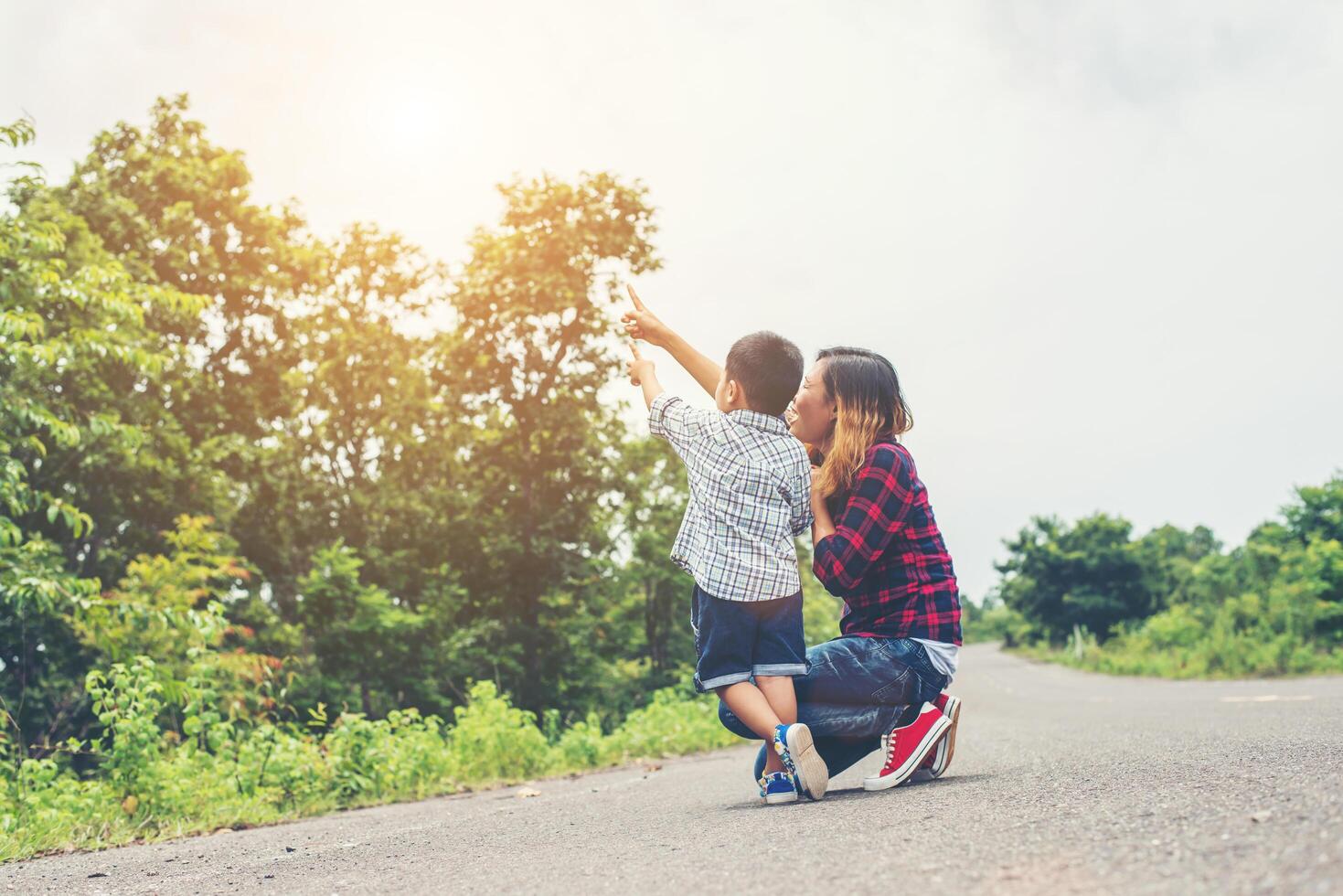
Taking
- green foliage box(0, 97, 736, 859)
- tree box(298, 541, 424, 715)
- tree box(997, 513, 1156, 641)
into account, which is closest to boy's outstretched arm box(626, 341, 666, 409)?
green foliage box(0, 97, 736, 859)

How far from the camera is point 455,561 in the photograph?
2147cm

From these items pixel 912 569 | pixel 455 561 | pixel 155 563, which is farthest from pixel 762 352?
pixel 455 561

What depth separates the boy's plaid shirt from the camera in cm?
355

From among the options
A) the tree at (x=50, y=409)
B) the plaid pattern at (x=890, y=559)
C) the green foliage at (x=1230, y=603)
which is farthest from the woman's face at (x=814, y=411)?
the green foliage at (x=1230, y=603)

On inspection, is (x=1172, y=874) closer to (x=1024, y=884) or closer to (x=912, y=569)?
(x=1024, y=884)

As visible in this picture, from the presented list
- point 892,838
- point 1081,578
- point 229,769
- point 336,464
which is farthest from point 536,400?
point 1081,578

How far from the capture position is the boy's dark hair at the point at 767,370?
3.81 meters

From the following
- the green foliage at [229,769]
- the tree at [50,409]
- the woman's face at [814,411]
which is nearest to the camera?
the woman's face at [814,411]

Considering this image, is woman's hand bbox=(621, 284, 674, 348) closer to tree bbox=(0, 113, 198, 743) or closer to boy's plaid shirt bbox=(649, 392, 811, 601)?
boy's plaid shirt bbox=(649, 392, 811, 601)

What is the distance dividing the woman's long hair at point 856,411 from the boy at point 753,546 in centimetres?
12

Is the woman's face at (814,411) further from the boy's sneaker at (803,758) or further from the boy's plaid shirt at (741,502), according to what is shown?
the boy's sneaker at (803,758)

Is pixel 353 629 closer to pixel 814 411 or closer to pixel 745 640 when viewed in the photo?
pixel 814 411

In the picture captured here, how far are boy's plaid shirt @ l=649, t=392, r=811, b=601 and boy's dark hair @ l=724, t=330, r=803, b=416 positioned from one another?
2.5 inches

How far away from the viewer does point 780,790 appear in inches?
137
